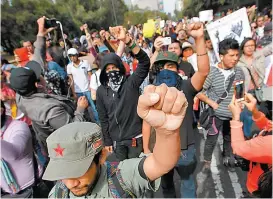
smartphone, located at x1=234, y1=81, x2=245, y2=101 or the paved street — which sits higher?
smartphone, located at x1=234, y1=81, x2=245, y2=101

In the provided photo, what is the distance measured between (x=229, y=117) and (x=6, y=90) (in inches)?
95.6

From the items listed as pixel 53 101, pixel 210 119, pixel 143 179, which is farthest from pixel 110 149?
pixel 143 179

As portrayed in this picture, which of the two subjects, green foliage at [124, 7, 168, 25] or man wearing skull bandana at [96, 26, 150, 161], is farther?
green foliage at [124, 7, 168, 25]

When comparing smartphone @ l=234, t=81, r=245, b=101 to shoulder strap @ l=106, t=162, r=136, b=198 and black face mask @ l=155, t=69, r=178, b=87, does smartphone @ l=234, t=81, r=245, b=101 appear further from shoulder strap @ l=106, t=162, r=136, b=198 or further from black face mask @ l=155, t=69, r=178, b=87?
shoulder strap @ l=106, t=162, r=136, b=198

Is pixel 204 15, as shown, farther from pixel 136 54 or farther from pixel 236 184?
pixel 136 54

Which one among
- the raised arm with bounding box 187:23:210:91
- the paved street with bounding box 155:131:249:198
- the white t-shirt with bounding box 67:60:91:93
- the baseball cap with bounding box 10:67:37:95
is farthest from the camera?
the white t-shirt with bounding box 67:60:91:93

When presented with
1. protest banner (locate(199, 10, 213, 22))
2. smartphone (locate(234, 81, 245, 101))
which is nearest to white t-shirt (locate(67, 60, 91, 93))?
protest banner (locate(199, 10, 213, 22))

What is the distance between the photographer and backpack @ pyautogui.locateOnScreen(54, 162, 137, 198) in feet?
3.89

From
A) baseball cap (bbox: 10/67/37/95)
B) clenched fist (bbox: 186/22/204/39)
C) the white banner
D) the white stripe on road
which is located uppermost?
the white banner

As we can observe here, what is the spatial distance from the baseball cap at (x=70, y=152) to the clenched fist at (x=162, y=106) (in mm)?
368

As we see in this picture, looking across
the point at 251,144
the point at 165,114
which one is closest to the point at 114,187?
the point at 165,114

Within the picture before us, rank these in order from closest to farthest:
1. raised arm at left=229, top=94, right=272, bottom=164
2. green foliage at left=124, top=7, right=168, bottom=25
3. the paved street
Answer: raised arm at left=229, top=94, right=272, bottom=164, green foliage at left=124, top=7, right=168, bottom=25, the paved street

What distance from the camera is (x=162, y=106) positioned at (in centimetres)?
89

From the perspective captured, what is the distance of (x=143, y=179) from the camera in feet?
3.83
